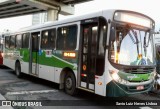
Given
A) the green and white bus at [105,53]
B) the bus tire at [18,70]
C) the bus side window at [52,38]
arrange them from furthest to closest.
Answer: the bus tire at [18,70] < the bus side window at [52,38] < the green and white bus at [105,53]

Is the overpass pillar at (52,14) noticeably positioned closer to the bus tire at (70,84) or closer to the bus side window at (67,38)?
the bus side window at (67,38)

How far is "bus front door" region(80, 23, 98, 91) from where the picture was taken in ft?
26.5

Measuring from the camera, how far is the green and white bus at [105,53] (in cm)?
736

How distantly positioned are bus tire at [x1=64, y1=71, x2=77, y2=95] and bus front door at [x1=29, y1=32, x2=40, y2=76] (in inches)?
121

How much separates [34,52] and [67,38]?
354 cm

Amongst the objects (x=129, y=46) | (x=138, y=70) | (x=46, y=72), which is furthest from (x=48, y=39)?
(x=138, y=70)

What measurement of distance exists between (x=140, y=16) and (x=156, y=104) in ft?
10.2

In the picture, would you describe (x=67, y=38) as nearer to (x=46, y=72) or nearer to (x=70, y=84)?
(x=70, y=84)

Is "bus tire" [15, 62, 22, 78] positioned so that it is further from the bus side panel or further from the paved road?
the paved road

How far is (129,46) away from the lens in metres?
7.64

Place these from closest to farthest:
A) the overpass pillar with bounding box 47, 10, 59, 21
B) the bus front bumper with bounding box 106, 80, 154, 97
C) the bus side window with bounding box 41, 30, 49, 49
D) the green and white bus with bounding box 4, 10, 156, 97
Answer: the bus front bumper with bounding box 106, 80, 154, 97, the green and white bus with bounding box 4, 10, 156, 97, the bus side window with bounding box 41, 30, 49, 49, the overpass pillar with bounding box 47, 10, 59, 21

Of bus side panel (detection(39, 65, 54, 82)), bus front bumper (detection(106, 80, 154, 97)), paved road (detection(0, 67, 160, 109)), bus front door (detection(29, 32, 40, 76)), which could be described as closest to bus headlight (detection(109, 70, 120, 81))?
bus front bumper (detection(106, 80, 154, 97))

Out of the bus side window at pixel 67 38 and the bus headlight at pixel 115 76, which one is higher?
the bus side window at pixel 67 38

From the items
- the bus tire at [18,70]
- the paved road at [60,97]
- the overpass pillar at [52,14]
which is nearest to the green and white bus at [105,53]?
the paved road at [60,97]
